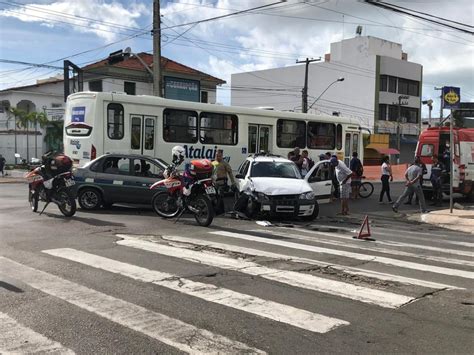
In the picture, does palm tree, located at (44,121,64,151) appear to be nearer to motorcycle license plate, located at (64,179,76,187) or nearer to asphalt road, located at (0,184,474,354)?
motorcycle license plate, located at (64,179,76,187)

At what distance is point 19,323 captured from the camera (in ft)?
16.0

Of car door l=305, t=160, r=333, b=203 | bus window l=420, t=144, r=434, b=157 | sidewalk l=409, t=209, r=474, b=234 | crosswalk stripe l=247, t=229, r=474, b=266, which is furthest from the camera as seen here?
bus window l=420, t=144, r=434, b=157

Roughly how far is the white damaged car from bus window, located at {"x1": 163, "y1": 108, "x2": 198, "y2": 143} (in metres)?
4.27

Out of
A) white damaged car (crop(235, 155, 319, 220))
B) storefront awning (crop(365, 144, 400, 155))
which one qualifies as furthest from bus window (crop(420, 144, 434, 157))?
storefront awning (crop(365, 144, 400, 155))

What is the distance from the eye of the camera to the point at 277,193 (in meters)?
12.6

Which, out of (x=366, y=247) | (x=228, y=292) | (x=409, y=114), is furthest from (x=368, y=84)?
(x=228, y=292)

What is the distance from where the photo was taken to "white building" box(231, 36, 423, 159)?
212 ft

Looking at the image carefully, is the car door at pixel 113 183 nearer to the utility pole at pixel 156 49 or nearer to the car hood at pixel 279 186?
the car hood at pixel 279 186

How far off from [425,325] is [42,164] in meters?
10.4

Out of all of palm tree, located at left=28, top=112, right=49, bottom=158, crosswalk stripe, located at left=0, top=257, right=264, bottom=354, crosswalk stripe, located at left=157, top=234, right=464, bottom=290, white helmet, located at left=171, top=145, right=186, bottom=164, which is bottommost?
crosswalk stripe, located at left=157, top=234, right=464, bottom=290

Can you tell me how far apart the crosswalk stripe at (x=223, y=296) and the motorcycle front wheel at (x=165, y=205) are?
15.6 ft

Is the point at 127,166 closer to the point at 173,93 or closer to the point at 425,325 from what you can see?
the point at 425,325

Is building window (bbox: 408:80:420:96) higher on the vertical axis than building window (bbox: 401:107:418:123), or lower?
higher

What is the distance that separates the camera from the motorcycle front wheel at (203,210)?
11367 millimetres
